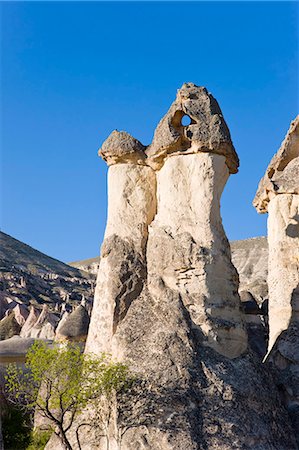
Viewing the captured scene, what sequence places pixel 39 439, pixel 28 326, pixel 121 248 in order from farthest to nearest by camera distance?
pixel 28 326 < pixel 121 248 < pixel 39 439

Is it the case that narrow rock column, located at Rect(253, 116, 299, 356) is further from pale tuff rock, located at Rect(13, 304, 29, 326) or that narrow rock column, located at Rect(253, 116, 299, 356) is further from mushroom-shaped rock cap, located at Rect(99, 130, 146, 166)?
pale tuff rock, located at Rect(13, 304, 29, 326)

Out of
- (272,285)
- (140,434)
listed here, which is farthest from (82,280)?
(140,434)

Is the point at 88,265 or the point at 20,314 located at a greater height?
the point at 88,265

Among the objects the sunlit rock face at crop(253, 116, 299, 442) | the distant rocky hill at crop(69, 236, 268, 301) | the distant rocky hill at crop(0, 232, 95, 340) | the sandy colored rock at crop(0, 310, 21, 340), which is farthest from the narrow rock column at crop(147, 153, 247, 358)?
the distant rocky hill at crop(69, 236, 268, 301)

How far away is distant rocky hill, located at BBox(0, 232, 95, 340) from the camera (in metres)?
33.5

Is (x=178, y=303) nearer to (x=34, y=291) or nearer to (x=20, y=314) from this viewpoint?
(x=20, y=314)

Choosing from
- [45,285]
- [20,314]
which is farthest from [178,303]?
[45,285]

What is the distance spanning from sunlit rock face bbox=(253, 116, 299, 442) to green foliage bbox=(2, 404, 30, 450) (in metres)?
7.11

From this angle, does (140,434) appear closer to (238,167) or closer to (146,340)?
(146,340)

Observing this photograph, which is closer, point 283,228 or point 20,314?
point 283,228

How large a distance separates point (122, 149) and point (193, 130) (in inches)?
81.6

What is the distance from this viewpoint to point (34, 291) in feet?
233

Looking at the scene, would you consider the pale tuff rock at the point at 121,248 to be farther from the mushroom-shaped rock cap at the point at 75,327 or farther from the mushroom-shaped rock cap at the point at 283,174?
the mushroom-shaped rock cap at the point at 75,327

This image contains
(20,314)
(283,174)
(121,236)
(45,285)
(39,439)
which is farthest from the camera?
(45,285)
